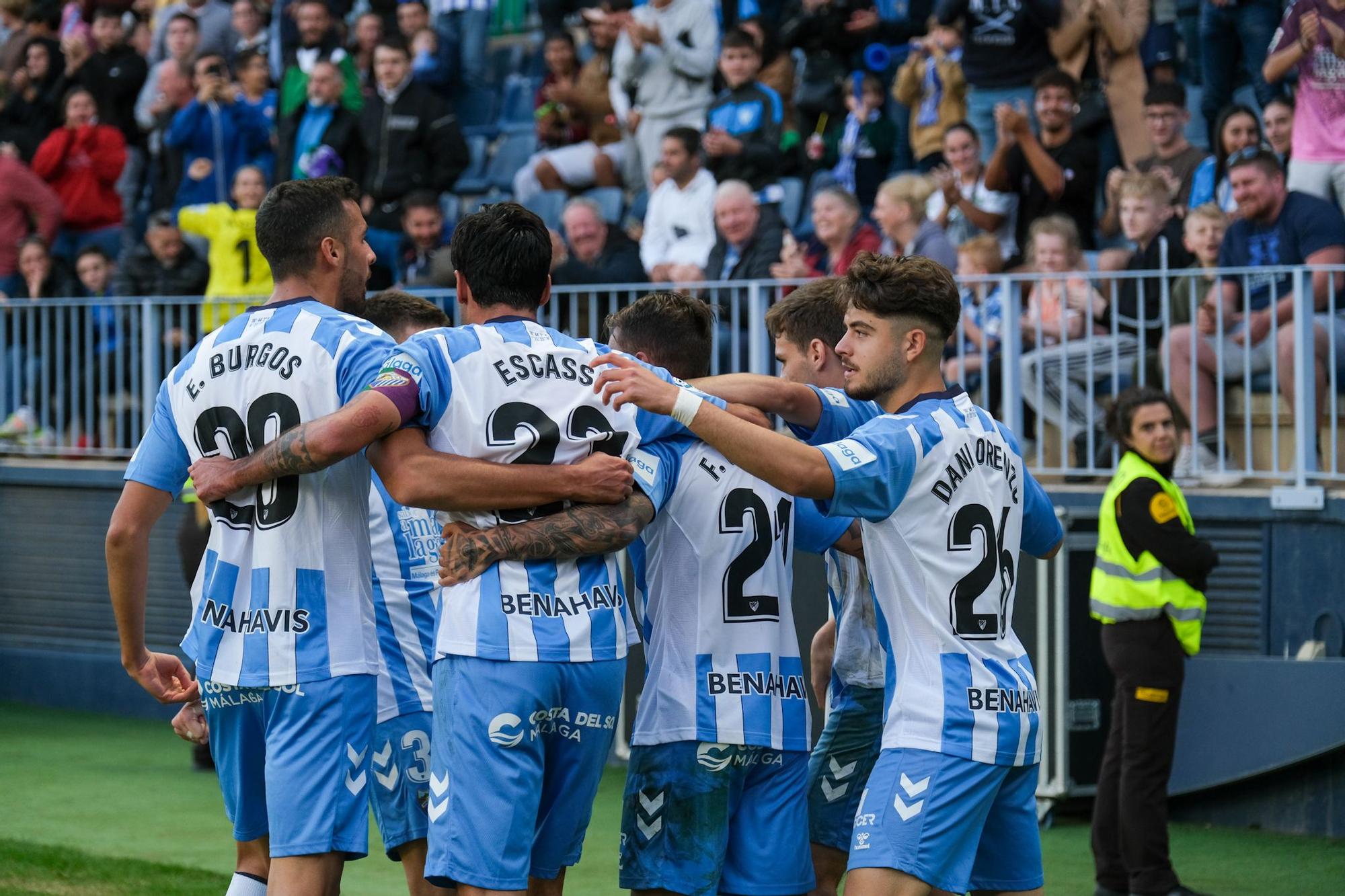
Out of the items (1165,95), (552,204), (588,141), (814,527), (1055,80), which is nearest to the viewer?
(814,527)

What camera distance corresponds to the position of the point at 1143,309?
9.10m

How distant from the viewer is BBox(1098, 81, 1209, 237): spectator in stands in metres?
10.8

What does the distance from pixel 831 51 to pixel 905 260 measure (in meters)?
9.20

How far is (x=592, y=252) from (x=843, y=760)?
22.4 feet

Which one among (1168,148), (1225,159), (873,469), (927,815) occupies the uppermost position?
(1168,148)

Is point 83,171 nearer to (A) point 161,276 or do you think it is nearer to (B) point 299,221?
(A) point 161,276

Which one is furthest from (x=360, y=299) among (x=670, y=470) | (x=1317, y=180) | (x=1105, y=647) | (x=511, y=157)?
(x=511, y=157)

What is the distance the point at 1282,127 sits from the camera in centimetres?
1038

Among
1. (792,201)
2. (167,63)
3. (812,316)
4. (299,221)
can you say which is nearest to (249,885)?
(299,221)

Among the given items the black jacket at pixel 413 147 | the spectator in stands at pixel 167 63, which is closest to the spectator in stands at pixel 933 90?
the black jacket at pixel 413 147

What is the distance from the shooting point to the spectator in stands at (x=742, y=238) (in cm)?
1090

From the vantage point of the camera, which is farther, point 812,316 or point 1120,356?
point 1120,356

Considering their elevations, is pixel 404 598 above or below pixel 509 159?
below

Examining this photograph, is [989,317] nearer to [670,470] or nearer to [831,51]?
[831,51]
